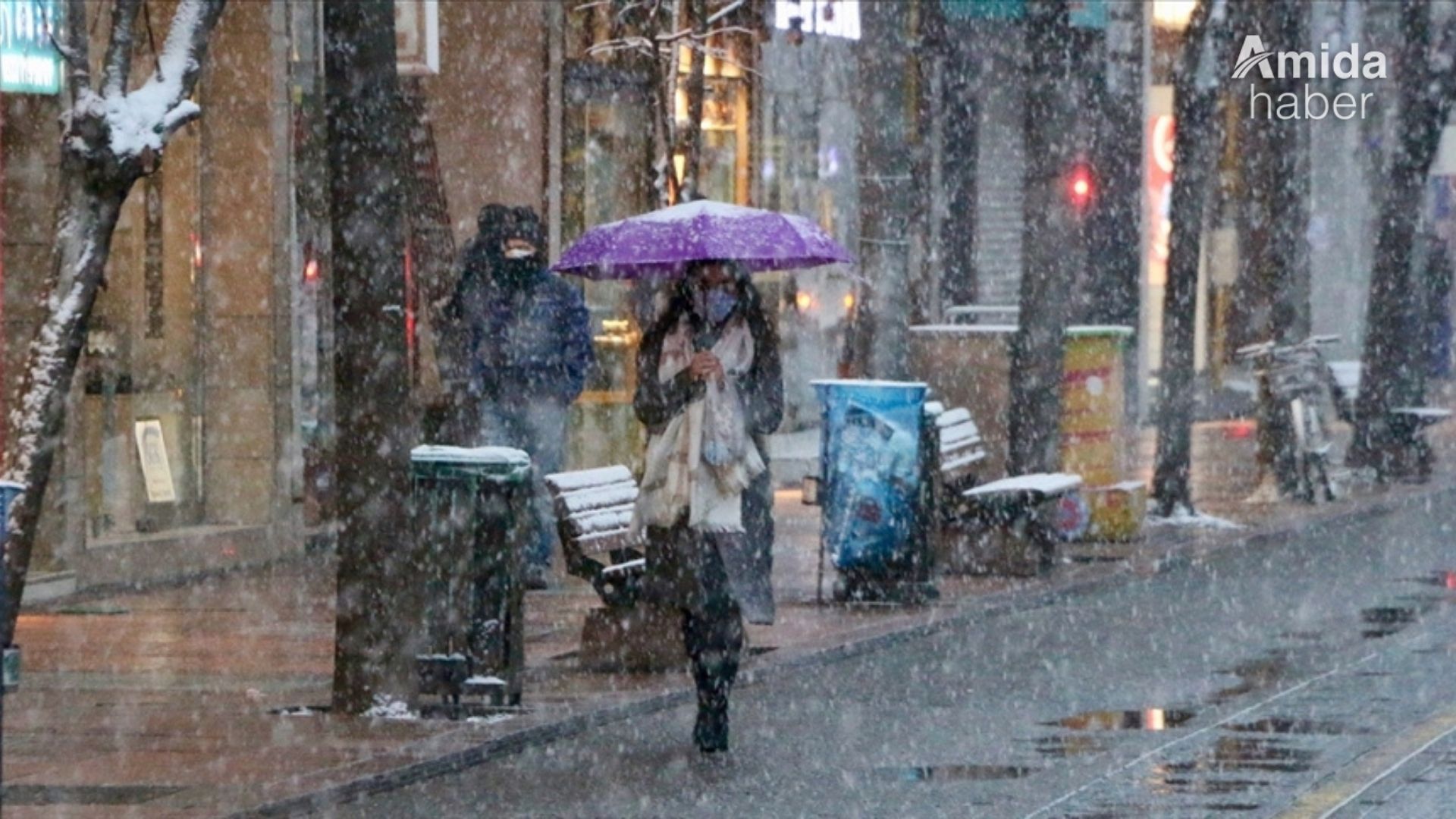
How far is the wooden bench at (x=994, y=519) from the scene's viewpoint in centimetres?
1738

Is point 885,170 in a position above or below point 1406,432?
above

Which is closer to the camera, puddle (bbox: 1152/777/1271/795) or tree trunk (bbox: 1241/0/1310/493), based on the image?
puddle (bbox: 1152/777/1271/795)

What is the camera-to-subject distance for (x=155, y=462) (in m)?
18.2

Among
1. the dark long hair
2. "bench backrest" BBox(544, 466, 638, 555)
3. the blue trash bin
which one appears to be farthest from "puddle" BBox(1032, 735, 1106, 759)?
the blue trash bin

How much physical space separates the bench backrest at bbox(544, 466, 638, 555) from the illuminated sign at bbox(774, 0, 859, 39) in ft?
42.4

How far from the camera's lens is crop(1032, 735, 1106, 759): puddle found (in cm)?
1042

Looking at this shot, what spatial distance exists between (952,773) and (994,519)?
7595 mm

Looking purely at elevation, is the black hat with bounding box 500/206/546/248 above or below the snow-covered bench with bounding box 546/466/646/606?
above

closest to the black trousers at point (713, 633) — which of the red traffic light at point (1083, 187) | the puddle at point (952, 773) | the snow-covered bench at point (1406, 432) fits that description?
the puddle at point (952, 773)

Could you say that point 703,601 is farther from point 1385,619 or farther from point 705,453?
point 1385,619

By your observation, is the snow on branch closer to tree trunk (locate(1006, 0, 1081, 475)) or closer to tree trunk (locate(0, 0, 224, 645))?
tree trunk (locate(0, 0, 224, 645))

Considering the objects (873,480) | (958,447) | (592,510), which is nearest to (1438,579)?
(958,447)

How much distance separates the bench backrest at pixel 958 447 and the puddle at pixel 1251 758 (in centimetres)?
663

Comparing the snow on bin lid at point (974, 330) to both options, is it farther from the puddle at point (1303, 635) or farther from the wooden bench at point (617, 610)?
the wooden bench at point (617, 610)
